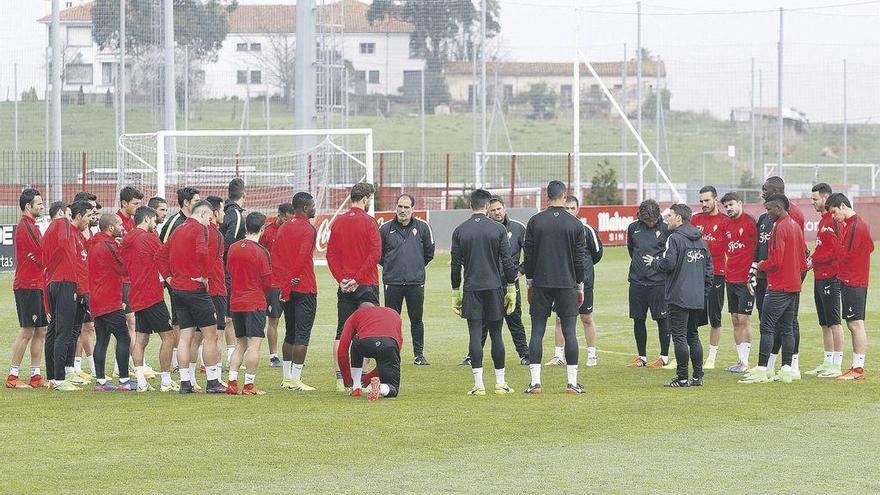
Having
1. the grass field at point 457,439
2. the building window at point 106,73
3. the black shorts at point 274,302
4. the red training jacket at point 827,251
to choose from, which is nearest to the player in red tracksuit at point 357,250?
the black shorts at point 274,302

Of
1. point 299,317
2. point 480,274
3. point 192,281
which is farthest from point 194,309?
point 480,274

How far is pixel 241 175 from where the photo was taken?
33.5 meters

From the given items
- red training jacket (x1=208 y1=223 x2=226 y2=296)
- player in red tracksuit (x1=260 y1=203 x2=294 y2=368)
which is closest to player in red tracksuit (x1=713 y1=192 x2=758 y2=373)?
player in red tracksuit (x1=260 y1=203 x2=294 y2=368)

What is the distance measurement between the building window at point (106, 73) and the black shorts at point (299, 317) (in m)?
43.8

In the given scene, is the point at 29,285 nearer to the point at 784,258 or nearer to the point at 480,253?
the point at 480,253

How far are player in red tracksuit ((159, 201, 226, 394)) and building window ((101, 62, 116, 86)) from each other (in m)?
44.3

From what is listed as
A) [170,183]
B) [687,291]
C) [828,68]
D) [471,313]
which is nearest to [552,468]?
[471,313]

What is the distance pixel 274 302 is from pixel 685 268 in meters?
4.30

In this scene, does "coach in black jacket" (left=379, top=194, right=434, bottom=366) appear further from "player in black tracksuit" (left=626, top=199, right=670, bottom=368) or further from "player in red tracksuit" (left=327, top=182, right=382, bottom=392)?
"player in black tracksuit" (left=626, top=199, right=670, bottom=368)

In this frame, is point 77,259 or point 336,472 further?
point 77,259

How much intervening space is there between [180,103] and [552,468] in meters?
49.0

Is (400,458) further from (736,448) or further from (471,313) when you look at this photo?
(471,313)

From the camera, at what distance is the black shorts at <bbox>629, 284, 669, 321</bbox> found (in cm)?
1462

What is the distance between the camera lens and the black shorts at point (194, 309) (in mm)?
12367
